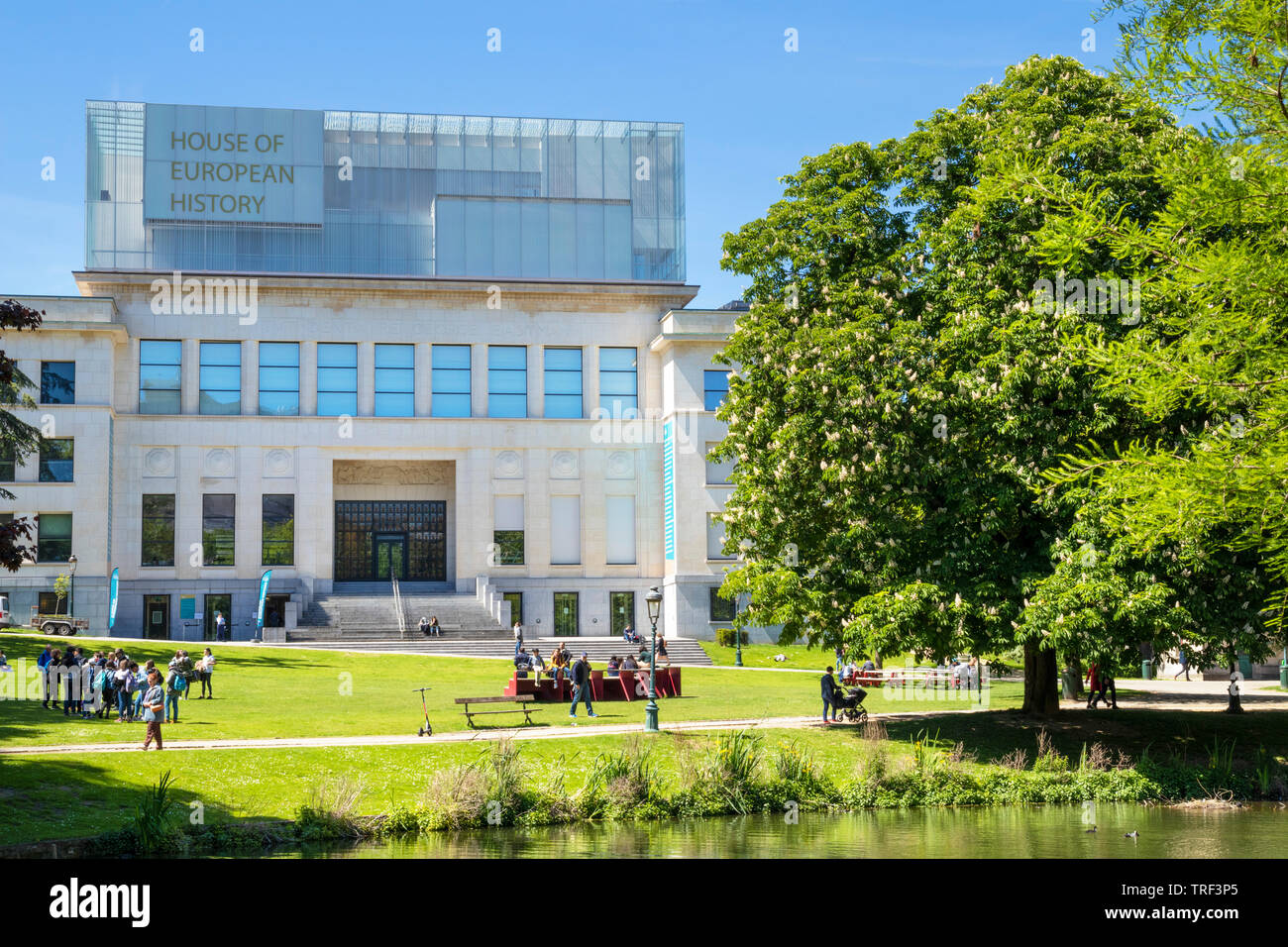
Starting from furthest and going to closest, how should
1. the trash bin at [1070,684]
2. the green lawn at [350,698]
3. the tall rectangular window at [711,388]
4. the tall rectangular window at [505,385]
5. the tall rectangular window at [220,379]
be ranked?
the tall rectangular window at [505,385] → the tall rectangular window at [711,388] → the tall rectangular window at [220,379] → the trash bin at [1070,684] → the green lawn at [350,698]

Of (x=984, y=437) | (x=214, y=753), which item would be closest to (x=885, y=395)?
(x=984, y=437)

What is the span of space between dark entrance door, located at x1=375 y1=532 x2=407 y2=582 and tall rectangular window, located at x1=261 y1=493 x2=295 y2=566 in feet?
16.5

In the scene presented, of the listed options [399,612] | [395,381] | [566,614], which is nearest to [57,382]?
[395,381]

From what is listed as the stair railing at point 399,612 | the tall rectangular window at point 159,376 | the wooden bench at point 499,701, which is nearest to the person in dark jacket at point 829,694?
A: the wooden bench at point 499,701

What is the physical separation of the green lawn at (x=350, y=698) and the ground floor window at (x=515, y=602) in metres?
16.6

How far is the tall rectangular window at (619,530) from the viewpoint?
225 ft

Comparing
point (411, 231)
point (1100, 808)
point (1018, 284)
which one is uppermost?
point (411, 231)

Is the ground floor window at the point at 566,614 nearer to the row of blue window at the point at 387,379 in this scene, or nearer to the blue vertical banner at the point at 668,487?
the blue vertical banner at the point at 668,487

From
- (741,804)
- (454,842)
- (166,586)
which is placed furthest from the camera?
(166,586)

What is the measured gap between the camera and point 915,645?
28688 millimetres

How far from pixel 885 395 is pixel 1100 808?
9.85 meters

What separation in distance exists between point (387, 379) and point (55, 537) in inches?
699

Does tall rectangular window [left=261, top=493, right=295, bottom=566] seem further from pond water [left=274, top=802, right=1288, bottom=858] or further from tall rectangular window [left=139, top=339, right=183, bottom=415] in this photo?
pond water [left=274, top=802, right=1288, bottom=858]

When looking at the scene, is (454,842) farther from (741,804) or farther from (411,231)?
(411,231)
